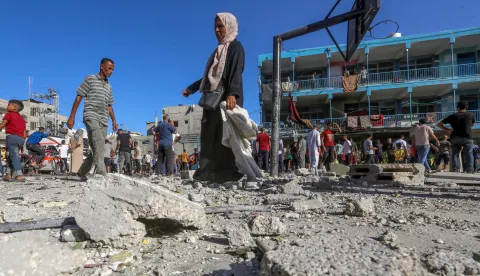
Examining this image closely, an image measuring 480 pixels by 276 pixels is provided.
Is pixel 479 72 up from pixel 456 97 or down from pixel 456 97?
up

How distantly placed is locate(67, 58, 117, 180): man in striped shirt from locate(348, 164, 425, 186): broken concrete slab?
4.03 m

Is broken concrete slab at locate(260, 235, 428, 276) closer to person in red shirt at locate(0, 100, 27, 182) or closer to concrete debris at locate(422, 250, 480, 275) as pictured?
concrete debris at locate(422, 250, 480, 275)

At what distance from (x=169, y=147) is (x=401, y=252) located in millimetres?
6640

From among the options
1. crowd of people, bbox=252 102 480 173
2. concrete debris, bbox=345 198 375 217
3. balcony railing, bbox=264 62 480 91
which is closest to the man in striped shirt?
concrete debris, bbox=345 198 375 217

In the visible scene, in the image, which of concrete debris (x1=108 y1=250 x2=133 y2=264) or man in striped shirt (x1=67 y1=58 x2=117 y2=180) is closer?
concrete debris (x1=108 y1=250 x2=133 y2=264)

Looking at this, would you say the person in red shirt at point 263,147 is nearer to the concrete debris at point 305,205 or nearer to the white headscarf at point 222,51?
the white headscarf at point 222,51

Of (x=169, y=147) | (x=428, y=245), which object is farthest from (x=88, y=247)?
(x=169, y=147)

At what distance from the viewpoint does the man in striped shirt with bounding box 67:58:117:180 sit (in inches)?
164

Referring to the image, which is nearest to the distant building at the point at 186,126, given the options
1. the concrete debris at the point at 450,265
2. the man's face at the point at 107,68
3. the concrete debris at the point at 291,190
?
the man's face at the point at 107,68

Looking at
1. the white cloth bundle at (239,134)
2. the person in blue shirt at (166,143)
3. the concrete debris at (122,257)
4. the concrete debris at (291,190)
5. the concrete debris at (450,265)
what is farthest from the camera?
the person in blue shirt at (166,143)

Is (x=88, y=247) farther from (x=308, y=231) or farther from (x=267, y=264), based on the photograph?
(x=308, y=231)

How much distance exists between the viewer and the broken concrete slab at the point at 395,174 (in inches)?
180

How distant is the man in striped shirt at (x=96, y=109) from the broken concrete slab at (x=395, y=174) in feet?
13.2

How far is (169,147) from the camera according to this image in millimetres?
7238
